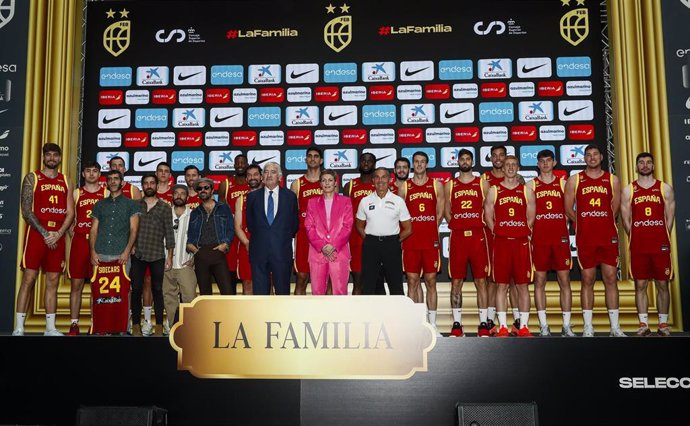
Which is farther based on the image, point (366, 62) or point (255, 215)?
point (366, 62)

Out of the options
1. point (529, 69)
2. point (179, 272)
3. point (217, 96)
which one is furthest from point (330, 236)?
point (529, 69)

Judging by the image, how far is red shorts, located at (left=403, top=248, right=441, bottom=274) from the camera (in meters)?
5.39

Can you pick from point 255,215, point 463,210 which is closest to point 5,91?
point 255,215

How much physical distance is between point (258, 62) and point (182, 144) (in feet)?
3.88

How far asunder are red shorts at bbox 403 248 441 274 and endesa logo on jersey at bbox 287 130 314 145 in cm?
202

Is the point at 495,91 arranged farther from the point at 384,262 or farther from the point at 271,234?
the point at 271,234

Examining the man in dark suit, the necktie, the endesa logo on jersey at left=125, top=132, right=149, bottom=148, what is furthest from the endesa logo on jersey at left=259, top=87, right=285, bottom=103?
the necktie

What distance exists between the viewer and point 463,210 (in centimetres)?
540

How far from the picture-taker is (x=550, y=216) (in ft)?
17.1

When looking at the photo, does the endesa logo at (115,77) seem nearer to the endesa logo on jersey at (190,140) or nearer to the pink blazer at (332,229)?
the endesa logo on jersey at (190,140)

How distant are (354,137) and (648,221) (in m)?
2.98

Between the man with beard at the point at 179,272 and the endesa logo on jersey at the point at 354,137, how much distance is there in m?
2.06

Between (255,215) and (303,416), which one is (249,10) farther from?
(303,416)

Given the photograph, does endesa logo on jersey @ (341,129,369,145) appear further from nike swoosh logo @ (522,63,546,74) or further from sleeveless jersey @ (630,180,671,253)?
sleeveless jersey @ (630,180,671,253)
